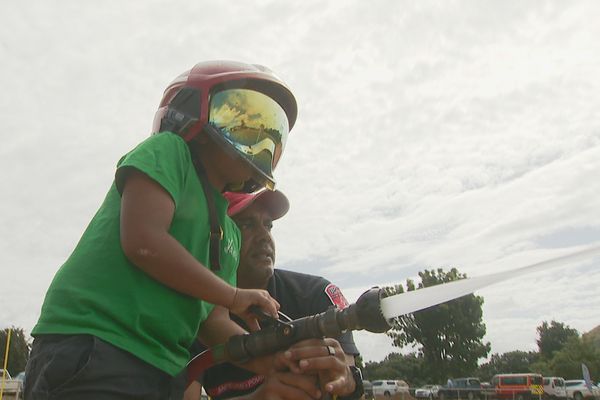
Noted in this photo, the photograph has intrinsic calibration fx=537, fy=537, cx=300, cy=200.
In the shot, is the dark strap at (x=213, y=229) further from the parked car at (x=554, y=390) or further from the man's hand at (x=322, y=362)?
the parked car at (x=554, y=390)

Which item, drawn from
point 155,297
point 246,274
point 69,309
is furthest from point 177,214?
point 246,274

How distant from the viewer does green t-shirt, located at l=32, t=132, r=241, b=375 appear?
1773 millimetres

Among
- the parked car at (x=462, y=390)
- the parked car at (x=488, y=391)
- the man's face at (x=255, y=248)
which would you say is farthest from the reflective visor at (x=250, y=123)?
the parked car at (x=488, y=391)

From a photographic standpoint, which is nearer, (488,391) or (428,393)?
(488,391)

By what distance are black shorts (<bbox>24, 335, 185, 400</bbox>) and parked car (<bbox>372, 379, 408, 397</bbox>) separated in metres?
53.7

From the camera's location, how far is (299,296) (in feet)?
13.9

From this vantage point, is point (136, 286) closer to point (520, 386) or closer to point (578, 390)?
point (520, 386)

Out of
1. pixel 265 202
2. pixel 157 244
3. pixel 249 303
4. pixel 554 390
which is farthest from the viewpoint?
pixel 554 390

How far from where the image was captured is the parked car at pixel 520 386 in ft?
142

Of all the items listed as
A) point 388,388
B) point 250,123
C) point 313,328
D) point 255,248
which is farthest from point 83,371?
point 388,388

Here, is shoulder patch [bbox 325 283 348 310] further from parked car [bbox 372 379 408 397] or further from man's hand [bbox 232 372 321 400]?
parked car [bbox 372 379 408 397]

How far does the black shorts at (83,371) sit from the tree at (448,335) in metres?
54.0

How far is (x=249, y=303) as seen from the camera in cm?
196

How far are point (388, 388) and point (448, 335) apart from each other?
8388 millimetres
